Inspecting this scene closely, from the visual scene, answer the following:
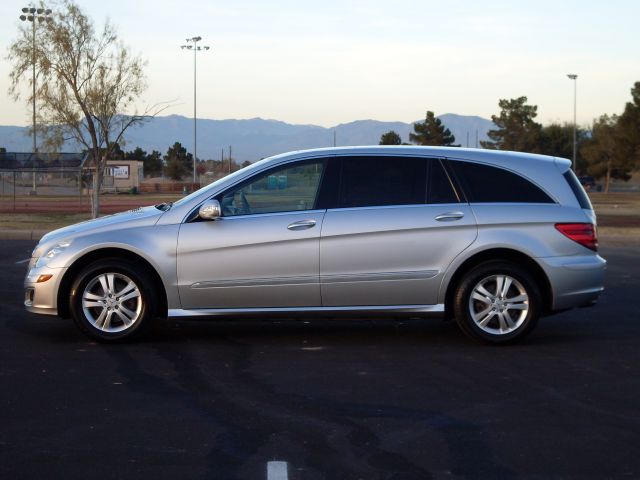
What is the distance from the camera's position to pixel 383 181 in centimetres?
943

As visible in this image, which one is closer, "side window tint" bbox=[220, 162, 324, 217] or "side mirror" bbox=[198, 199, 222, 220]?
"side mirror" bbox=[198, 199, 222, 220]

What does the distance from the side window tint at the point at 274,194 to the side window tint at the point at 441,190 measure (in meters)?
0.99

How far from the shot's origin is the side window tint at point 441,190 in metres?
9.39

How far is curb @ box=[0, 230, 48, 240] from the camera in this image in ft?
78.4

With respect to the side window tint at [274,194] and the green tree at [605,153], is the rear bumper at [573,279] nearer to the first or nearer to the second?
the side window tint at [274,194]

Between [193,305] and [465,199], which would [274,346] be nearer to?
[193,305]

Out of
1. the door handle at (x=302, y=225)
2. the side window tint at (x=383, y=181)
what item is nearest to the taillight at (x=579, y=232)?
the side window tint at (x=383, y=181)

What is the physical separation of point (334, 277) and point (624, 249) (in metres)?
13.3

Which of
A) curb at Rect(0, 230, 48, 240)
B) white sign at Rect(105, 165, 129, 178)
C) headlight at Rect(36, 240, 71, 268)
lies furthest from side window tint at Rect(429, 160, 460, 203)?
white sign at Rect(105, 165, 129, 178)

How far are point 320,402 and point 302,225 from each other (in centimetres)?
236

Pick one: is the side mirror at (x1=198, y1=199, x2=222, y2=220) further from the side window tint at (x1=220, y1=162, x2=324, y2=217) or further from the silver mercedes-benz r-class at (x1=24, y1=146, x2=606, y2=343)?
the side window tint at (x1=220, y1=162, x2=324, y2=217)

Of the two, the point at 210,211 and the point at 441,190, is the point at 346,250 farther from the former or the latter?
the point at 210,211

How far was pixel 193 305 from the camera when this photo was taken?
932 centimetres

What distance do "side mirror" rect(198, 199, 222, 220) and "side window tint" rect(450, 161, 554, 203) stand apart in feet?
6.97
